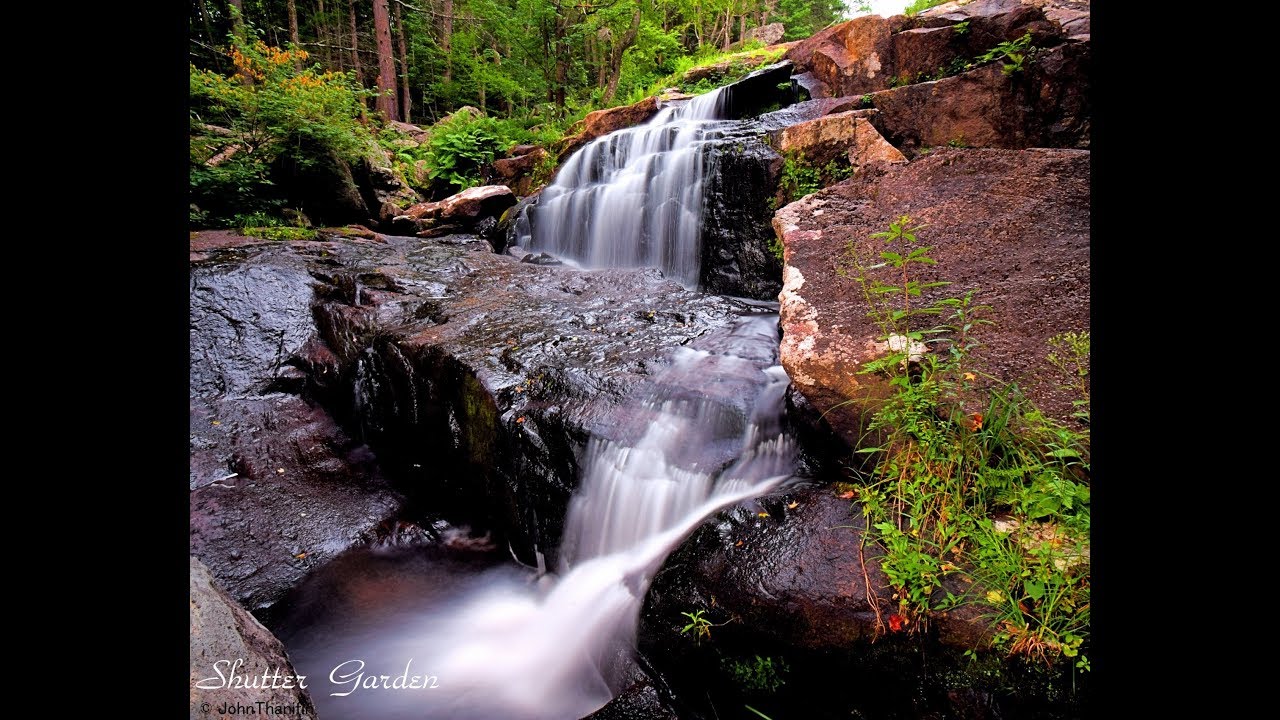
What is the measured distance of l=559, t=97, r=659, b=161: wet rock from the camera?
10.7m

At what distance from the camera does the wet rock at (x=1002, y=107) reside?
4605 mm

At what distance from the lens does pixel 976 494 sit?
2.18m

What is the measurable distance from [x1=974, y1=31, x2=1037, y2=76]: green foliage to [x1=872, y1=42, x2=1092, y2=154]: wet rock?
0.18 feet

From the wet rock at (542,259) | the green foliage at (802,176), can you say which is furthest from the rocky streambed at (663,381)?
the wet rock at (542,259)

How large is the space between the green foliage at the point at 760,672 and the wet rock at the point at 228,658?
4.95ft

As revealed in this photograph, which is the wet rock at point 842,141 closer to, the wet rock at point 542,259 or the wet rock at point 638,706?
the wet rock at point 542,259

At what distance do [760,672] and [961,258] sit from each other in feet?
8.95

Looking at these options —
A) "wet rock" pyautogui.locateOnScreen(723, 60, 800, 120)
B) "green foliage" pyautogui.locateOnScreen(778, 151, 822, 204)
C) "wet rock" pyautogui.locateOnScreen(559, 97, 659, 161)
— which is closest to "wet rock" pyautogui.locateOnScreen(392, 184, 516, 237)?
"wet rock" pyautogui.locateOnScreen(559, 97, 659, 161)

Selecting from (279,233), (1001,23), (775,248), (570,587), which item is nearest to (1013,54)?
(1001,23)

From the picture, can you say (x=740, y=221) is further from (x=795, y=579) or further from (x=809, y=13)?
(x=809, y=13)
